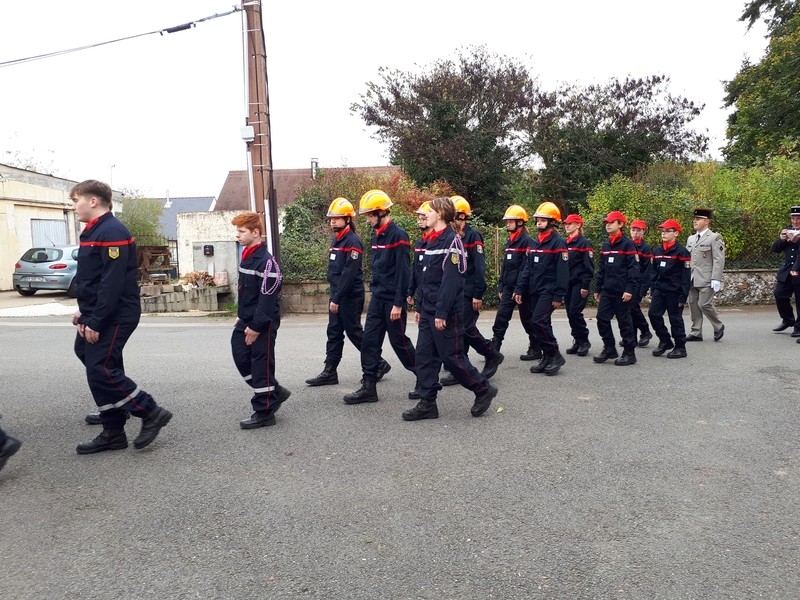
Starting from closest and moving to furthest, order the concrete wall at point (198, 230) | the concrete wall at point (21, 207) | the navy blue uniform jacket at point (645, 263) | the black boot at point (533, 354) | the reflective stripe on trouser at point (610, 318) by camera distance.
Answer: the reflective stripe on trouser at point (610, 318), the black boot at point (533, 354), the navy blue uniform jacket at point (645, 263), the concrete wall at point (21, 207), the concrete wall at point (198, 230)

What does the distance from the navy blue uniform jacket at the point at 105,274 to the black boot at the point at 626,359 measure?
578 centimetres

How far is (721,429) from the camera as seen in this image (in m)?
5.52

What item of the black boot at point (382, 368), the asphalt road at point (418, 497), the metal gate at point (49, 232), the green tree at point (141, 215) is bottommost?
the asphalt road at point (418, 497)

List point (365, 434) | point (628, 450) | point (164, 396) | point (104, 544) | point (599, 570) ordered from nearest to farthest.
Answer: point (599, 570) < point (104, 544) < point (628, 450) < point (365, 434) < point (164, 396)

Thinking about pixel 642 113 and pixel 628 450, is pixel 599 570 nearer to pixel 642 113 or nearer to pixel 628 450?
pixel 628 450

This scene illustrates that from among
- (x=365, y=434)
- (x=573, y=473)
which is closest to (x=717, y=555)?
(x=573, y=473)

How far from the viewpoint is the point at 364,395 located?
6.48m

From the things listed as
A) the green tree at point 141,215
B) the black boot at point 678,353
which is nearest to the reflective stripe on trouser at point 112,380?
the black boot at point 678,353

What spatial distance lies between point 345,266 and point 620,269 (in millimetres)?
3755

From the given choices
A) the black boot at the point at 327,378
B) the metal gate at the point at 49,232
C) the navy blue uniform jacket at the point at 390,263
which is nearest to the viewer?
the navy blue uniform jacket at the point at 390,263

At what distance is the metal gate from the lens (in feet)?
78.3

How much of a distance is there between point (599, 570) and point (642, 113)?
2417 cm

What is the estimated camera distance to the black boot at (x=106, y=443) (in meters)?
4.97

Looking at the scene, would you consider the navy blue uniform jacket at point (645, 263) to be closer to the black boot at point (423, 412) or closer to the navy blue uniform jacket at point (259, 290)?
the black boot at point (423, 412)
